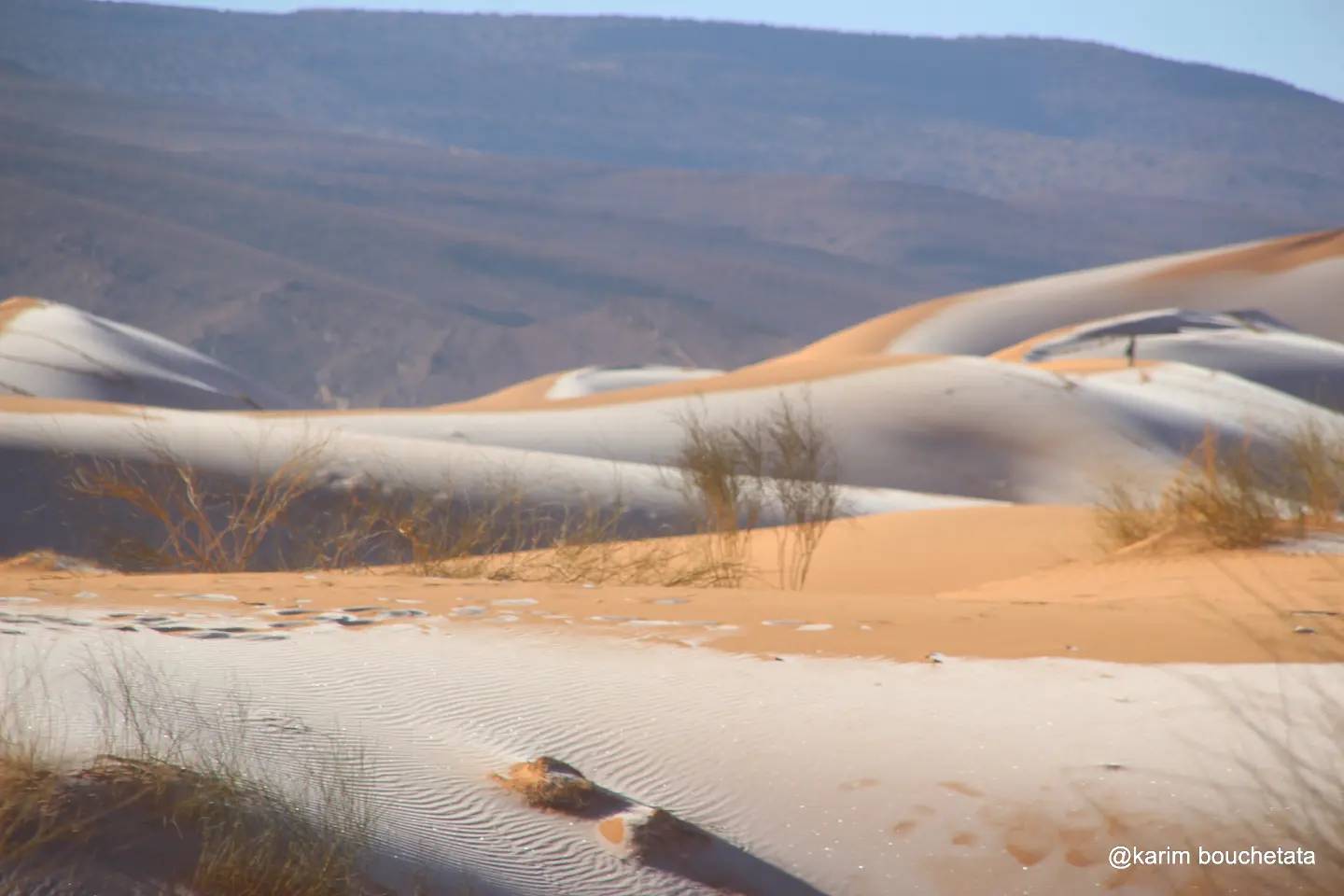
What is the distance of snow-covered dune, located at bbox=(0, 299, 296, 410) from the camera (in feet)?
81.2

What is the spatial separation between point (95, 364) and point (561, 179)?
7994cm

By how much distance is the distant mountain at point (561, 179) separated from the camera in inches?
2226

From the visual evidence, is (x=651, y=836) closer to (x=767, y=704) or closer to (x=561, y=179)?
(x=767, y=704)

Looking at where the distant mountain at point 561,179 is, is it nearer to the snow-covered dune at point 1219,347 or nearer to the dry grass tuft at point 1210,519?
the snow-covered dune at point 1219,347

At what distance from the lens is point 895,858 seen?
3311 millimetres

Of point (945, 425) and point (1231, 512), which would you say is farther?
point (945, 425)

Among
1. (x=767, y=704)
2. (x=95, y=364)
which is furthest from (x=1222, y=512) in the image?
(x=95, y=364)

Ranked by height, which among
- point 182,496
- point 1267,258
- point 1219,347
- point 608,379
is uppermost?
point 1267,258

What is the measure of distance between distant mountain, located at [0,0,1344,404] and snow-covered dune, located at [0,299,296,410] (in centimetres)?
1775

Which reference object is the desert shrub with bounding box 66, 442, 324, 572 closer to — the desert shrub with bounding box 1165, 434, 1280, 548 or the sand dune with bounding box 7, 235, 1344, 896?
the sand dune with bounding box 7, 235, 1344, 896

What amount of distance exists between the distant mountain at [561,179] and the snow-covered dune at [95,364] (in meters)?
17.7

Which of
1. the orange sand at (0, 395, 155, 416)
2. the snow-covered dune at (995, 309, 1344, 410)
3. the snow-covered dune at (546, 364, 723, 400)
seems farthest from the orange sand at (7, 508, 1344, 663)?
the snow-covered dune at (546, 364, 723, 400)

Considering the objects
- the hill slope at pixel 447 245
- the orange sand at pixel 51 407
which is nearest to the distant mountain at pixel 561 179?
the hill slope at pixel 447 245

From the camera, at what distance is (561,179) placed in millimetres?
104250
